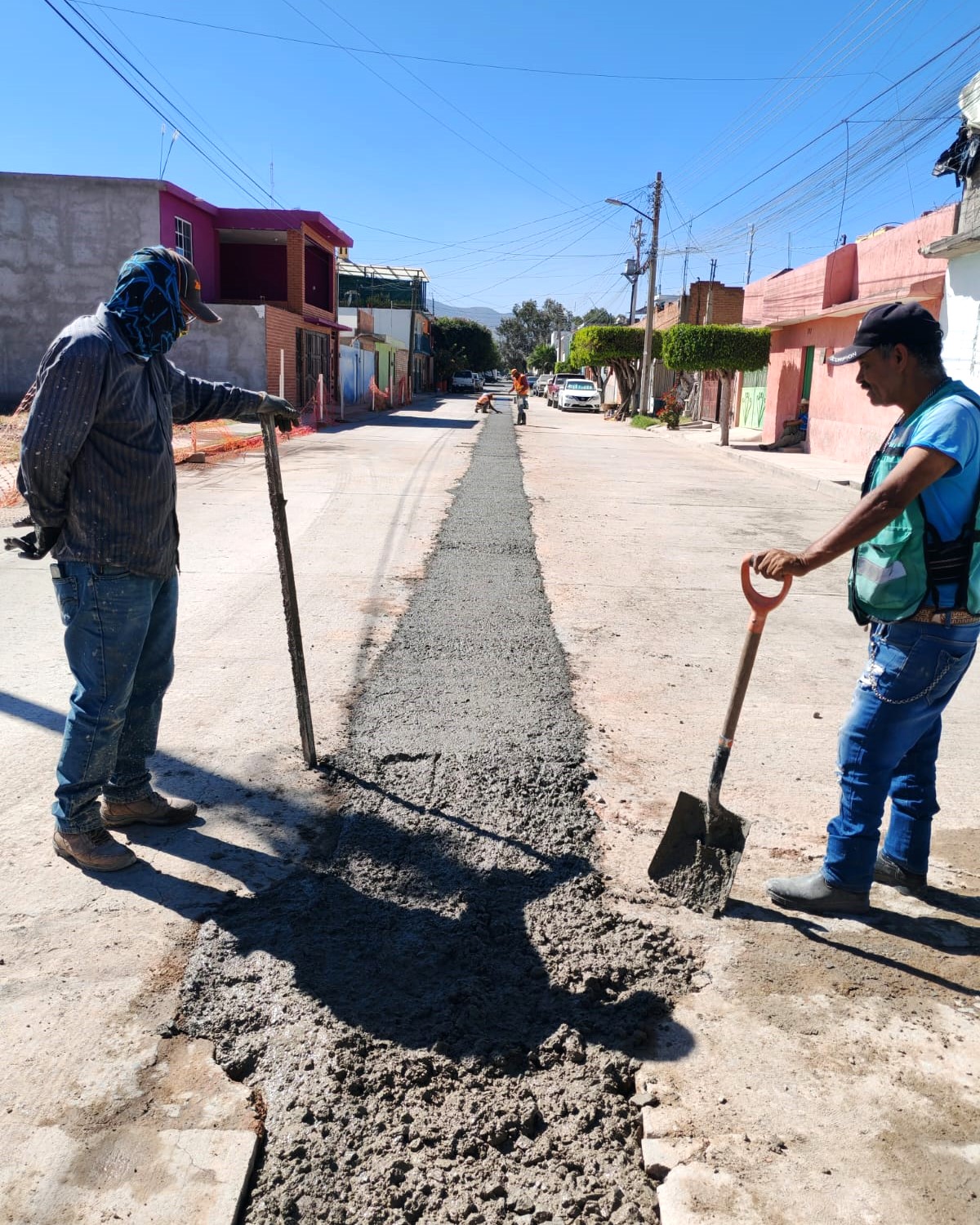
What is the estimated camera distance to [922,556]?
289 centimetres

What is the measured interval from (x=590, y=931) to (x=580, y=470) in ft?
49.2

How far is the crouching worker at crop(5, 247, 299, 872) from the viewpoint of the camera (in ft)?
9.59

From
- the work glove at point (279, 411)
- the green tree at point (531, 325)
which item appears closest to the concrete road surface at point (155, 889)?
the work glove at point (279, 411)

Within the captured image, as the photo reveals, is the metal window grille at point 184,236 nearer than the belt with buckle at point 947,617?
No

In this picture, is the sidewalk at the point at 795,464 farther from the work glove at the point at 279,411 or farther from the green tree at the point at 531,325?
the green tree at the point at 531,325

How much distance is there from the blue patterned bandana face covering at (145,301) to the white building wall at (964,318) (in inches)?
519

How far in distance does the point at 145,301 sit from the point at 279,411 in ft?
2.76

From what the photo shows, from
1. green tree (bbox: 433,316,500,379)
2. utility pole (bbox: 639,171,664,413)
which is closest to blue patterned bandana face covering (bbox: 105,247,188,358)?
utility pole (bbox: 639,171,664,413)

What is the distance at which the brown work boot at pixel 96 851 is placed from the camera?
326 cm

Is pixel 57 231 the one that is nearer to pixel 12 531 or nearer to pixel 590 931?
pixel 12 531

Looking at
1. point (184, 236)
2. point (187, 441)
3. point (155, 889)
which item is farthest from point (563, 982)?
point (184, 236)

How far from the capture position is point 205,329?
85.0 ft

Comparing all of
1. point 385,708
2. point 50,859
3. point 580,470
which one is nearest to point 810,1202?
point 50,859

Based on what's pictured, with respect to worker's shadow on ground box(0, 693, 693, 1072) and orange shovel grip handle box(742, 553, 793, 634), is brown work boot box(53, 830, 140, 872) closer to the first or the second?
worker's shadow on ground box(0, 693, 693, 1072)
